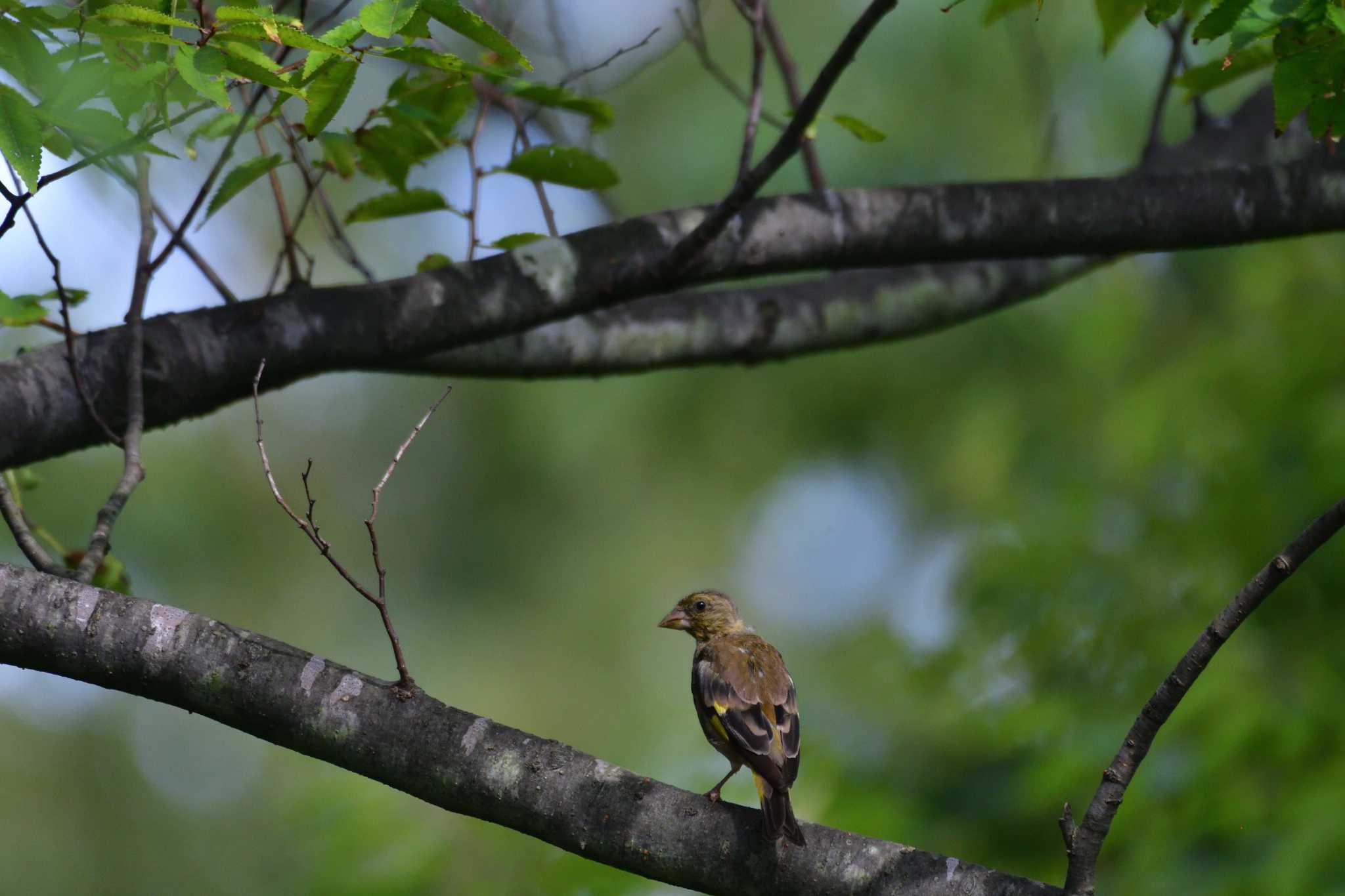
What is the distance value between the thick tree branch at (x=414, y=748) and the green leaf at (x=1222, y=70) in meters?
2.52

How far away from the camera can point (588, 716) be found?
1548 centimetres

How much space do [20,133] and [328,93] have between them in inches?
25.8

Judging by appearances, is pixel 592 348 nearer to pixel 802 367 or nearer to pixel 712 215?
pixel 712 215

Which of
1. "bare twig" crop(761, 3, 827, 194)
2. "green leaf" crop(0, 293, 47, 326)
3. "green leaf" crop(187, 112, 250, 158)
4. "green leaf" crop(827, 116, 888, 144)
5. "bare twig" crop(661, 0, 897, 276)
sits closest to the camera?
"green leaf" crop(0, 293, 47, 326)

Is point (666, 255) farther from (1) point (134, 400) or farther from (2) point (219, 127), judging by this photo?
(1) point (134, 400)

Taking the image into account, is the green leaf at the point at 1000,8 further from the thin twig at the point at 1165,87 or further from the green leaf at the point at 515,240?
the green leaf at the point at 515,240

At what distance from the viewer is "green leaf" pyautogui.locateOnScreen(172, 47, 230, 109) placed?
7.41ft

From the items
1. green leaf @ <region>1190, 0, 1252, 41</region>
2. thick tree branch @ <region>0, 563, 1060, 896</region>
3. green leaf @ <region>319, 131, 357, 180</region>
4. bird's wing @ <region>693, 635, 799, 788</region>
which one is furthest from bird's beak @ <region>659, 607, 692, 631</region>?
green leaf @ <region>1190, 0, 1252, 41</region>

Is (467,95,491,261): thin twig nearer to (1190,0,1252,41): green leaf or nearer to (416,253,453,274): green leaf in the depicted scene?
(416,253,453,274): green leaf

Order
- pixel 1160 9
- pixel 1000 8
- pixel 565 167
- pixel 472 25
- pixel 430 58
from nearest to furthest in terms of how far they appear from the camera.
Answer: pixel 472 25 < pixel 430 58 < pixel 1160 9 < pixel 565 167 < pixel 1000 8

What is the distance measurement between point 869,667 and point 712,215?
365 centimetres

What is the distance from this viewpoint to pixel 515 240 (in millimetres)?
3840

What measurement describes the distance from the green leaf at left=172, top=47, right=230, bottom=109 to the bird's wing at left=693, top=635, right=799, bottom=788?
2341 millimetres

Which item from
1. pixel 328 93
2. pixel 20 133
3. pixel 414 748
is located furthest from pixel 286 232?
pixel 414 748
